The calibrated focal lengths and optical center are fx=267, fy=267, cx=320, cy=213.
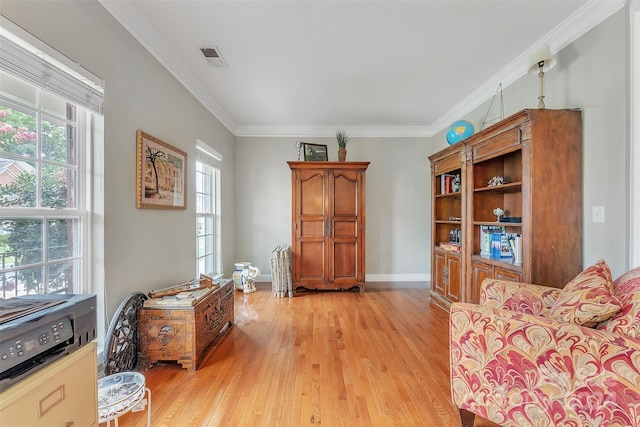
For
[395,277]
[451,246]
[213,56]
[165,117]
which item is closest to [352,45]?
[213,56]

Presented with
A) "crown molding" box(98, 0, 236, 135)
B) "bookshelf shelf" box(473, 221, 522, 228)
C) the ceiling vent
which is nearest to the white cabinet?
"crown molding" box(98, 0, 236, 135)

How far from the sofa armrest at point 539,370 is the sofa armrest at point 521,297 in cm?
47

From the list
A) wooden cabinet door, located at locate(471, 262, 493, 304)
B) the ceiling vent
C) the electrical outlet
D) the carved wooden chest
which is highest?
the ceiling vent

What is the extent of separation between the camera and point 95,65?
169 cm

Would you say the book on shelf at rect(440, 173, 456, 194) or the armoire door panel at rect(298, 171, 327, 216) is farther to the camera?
the armoire door panel at rect(298, 171, 327, 216)

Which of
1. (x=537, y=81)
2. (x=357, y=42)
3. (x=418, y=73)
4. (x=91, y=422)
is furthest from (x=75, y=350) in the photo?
(x=537, y=81)

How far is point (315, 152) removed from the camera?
A: 430 centimetres

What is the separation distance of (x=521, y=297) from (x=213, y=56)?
310 centimetres

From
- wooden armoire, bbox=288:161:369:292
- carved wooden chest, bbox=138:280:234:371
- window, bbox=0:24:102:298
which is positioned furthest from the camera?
wooden armoire, bbox=288:161:369:292

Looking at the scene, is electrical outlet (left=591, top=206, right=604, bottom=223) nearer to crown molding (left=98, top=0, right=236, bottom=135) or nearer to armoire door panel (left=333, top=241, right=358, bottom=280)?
armoire door panel (left=333, top=241, right=358, bottom=280)

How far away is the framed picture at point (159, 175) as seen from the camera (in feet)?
6.92

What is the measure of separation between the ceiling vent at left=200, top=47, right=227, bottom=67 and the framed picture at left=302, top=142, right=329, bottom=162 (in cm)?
182

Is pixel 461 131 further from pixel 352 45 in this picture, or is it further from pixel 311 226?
pixel 311 226

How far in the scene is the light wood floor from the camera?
155 cm
